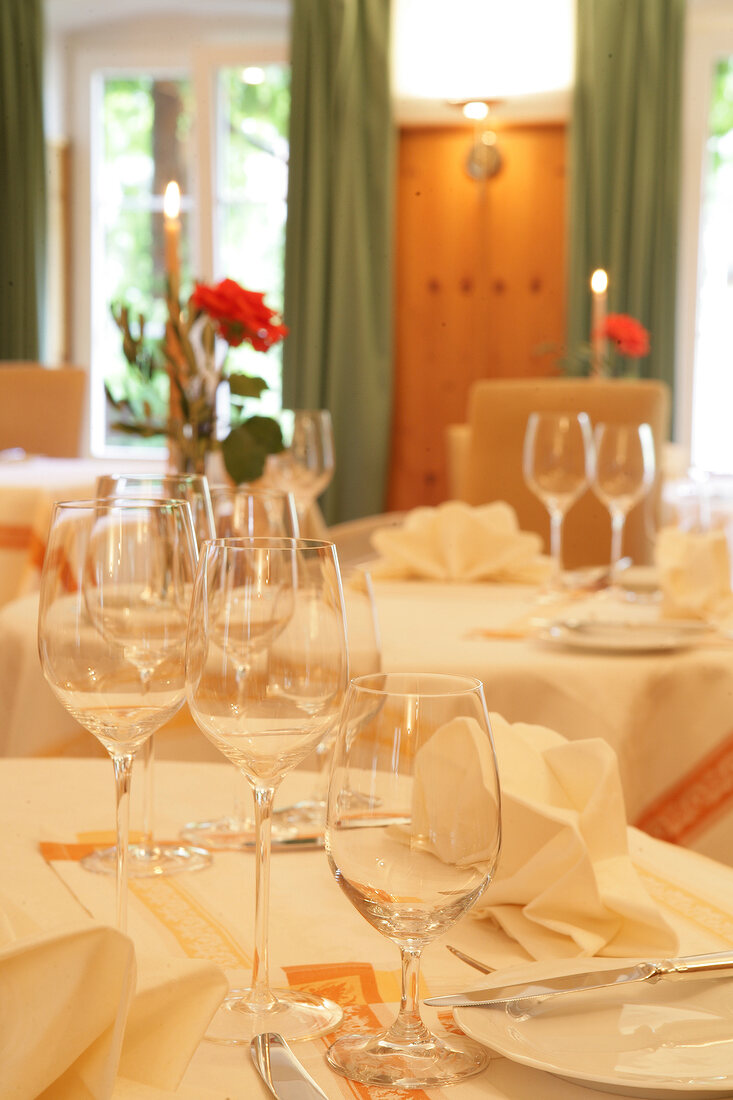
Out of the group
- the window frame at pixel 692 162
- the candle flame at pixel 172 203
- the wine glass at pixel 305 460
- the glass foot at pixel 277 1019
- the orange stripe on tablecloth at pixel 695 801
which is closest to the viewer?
the glass foot at pixel 277 1019

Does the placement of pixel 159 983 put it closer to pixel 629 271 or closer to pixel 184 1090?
pixel 184 1090

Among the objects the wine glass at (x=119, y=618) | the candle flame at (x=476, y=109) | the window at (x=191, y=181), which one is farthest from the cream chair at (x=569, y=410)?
the window at (x=191, y=181)

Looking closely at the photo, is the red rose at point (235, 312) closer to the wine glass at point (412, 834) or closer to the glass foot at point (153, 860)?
the glass foot at point (153, 860)

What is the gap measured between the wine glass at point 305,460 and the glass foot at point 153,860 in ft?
3.43

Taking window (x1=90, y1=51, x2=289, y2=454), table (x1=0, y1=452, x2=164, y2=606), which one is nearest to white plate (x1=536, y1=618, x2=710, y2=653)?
table (x1=0, y1=452, x2=164, y2=606)

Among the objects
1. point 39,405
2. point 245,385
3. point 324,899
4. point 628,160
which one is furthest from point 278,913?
point 628,160

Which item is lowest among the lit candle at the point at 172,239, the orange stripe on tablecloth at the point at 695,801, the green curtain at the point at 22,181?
the orange stripe on tablecloth at the point at 695,801

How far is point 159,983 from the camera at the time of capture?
0.47m

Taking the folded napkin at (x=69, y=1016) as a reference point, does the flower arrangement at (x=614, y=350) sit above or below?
above

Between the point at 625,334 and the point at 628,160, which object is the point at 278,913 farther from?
the point at 628,160

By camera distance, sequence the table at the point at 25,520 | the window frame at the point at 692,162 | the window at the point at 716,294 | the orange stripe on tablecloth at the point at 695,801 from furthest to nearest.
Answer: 1. the window at the point at 716,294
2. the window frame at the point at 692,162
3. the table at the point at 25,520
4. the orange stripe on tablecloth at the point at 695,801

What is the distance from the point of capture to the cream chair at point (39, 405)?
389cm

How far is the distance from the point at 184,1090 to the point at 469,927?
9.0 inches

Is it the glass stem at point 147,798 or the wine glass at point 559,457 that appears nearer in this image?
the glass stem at point 147,798
